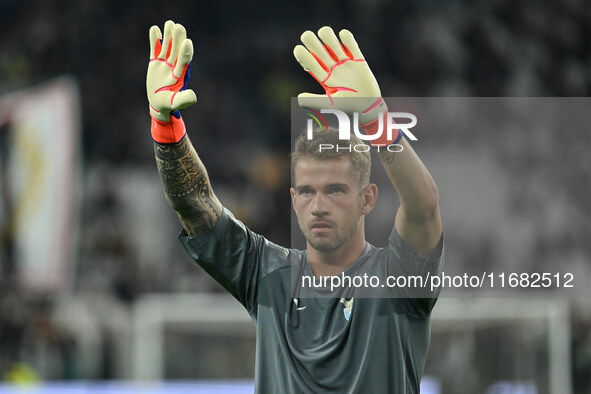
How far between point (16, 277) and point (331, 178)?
7.06 m

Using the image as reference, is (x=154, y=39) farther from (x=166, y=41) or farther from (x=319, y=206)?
(x=319, y=206)

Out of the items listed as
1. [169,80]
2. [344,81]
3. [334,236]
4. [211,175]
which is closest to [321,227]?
[334,236]

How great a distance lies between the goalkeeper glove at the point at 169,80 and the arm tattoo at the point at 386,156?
1.83 feet

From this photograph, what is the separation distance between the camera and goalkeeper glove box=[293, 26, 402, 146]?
2.37 meters

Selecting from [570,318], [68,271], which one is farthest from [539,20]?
[68,271]

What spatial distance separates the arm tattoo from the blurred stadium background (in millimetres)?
4367

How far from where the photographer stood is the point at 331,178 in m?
2.57

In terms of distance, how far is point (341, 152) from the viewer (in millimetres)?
2580

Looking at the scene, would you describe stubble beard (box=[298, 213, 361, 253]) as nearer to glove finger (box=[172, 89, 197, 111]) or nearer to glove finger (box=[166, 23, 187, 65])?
glove finger (box=[172, 89, 197, 111])

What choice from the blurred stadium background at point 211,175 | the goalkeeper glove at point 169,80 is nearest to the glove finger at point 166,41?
the goalkeeper glove at point 169,80

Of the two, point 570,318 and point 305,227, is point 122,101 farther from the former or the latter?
point 305,227

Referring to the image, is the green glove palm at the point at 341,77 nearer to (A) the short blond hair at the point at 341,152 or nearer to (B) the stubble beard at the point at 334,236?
(A) the short blond hair at the point at 341,152

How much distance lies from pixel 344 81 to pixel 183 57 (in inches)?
18.8

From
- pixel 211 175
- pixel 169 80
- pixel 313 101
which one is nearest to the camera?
pixel 313 101
